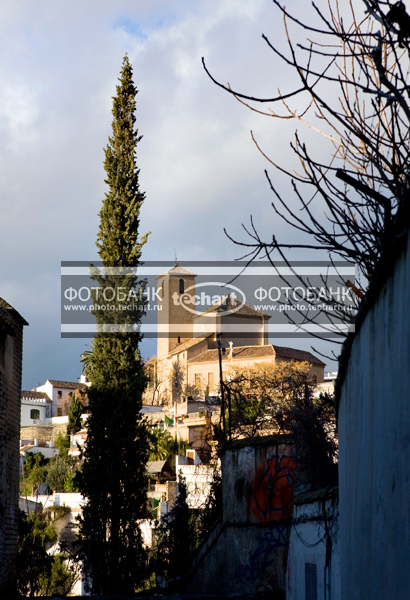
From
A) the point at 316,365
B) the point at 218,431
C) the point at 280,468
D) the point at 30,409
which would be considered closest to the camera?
the point at 280,468

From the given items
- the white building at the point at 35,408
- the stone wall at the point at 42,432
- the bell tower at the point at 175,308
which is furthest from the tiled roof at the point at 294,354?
the white building at the point at 35,408

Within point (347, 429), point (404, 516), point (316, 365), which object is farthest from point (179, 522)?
point (316, 365)

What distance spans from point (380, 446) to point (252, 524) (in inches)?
348

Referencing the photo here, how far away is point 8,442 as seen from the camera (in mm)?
12719

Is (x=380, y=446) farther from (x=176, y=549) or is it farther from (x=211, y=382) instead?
(x=211, y=382)

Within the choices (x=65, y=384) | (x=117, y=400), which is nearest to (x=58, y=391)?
(x=65, y=384)

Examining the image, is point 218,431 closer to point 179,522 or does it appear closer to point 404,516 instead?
point 179,522

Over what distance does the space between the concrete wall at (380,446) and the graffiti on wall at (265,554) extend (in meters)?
6.68

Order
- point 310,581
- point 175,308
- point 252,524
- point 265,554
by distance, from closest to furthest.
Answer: point 310,581
point 265,554
point 252,524
point 175,308

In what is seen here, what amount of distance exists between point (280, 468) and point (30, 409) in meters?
71.4

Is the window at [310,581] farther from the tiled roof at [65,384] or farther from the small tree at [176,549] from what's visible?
the tiled roof at [65,384]

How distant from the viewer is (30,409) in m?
79.6

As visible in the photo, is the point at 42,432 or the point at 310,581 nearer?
the point at 310,581

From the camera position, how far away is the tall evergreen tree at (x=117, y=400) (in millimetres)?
17547
